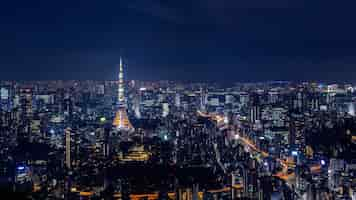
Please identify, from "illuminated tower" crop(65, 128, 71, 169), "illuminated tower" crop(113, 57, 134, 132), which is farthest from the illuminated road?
"illuminated tower" crop(65, 128, 71, 169)

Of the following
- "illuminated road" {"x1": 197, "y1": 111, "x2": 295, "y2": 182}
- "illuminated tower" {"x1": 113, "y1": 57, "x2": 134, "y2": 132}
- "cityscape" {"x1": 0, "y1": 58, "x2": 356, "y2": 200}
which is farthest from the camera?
"illuminated tower" {"x1": 113, "y1": 57, "x2": 134, "y2": 132}

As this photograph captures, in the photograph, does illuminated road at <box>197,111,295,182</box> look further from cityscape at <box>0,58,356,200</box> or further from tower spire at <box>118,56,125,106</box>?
tower spire at <box>118,56,125,106</box>

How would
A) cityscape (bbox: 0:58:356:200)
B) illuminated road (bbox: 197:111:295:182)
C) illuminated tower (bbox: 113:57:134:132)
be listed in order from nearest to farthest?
cityscape (bbox: 0:58:356:200) < illuminated road (bbox: 197:111:295:182) < illuminated tower (bbox: 113:57:134:132)

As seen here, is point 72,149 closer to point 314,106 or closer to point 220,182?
point 220,182

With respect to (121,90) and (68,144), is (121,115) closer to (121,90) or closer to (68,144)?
(121,90)

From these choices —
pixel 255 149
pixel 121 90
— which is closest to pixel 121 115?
pixel 121 90

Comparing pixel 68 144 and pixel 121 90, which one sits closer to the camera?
pixel 68 144

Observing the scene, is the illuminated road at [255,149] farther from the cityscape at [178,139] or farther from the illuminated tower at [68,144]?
the illuminated tower at [68,144]

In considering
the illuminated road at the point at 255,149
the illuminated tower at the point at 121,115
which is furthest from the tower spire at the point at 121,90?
the illuminated road at the point at 255,149
